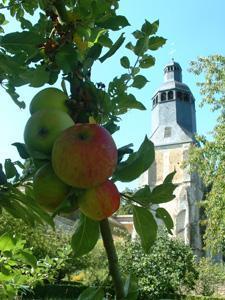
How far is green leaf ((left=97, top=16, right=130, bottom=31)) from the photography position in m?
1.10

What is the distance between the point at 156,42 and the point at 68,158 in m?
0.52

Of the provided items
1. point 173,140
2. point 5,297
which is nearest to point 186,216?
point 173,140

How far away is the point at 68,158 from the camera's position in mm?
823

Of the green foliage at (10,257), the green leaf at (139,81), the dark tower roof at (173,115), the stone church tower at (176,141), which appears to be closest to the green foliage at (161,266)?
the green foliage at (10,257)

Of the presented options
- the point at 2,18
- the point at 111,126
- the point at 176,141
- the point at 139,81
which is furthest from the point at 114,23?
the point at 176,141

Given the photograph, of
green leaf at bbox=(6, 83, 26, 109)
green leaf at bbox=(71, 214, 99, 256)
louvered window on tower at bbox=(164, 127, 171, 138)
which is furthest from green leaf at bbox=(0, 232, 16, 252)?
louvered window on tower at bbox=(164, 127, 171, 138)

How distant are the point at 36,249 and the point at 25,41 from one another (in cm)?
1829

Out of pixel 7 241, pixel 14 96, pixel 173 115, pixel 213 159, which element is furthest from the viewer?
pixel 173 115

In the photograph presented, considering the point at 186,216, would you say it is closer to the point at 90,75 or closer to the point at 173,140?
the point at 173,140

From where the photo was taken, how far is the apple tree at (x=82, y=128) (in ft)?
2.78

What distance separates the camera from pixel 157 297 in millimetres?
17250

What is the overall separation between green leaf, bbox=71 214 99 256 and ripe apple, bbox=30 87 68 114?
25 centimetres

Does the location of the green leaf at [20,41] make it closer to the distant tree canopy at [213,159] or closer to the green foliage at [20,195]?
the green foliage at [20,195]

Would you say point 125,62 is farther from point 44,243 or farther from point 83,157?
point 44,243
